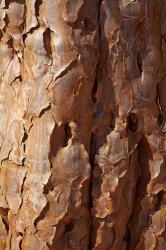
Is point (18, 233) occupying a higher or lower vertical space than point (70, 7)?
lower

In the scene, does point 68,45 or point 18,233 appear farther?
point 18,233

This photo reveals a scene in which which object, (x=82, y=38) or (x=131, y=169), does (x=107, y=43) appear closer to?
(x=82, y=38)

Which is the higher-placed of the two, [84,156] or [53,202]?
[84,156]

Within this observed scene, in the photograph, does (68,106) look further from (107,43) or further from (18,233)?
(18,233)

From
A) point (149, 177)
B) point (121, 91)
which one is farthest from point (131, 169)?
point (121, 91)

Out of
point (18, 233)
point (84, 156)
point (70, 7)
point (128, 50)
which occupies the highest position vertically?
point (70, 7)

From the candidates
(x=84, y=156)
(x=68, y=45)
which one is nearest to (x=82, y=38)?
(x=68, y=45)
